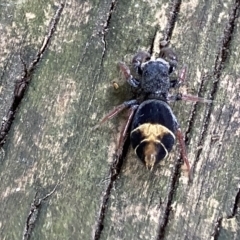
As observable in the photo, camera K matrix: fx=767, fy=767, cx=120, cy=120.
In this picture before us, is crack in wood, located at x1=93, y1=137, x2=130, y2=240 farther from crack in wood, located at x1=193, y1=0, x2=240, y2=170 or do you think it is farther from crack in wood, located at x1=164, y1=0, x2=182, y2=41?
crack in wood, located at x1=164, y1=0, x2=182, y2=41

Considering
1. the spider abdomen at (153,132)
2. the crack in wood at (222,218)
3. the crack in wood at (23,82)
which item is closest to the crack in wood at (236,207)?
the crack in wood at (222,218)

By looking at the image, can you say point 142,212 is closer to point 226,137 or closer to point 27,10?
point 226,137

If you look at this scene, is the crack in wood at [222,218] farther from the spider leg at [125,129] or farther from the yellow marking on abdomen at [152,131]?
the spider leg at [125,129]

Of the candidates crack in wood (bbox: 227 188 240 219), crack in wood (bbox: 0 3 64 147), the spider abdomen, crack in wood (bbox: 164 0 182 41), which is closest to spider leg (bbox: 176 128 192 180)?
the spider abdomen

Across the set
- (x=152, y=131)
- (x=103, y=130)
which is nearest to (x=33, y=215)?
(x=103, y=130)

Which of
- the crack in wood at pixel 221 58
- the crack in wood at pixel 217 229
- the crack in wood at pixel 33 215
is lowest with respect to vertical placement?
the crack in wood at pixel 33 215

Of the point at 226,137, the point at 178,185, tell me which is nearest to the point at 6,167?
the point at 178,185

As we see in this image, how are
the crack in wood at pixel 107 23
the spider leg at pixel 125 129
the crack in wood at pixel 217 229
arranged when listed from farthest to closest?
the crack in wood at pixel 107 23
the spider leg at pixel 125 129
the crack in wood at pixel 217 229

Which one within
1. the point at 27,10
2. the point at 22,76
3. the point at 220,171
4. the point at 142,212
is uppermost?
the point at 27,10
